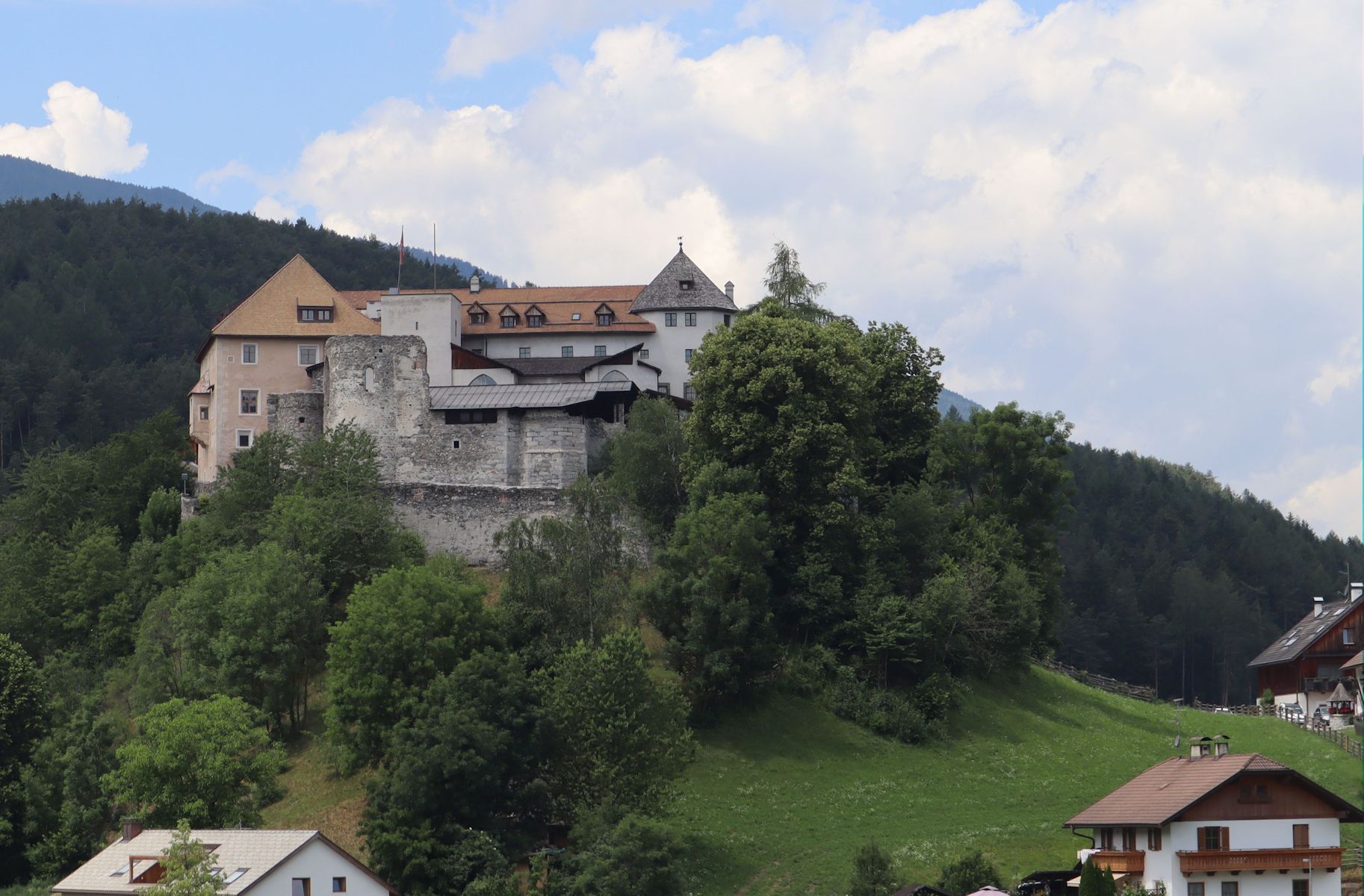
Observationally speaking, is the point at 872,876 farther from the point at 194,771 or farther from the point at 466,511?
the point at 466,511

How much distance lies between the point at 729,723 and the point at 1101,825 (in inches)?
614

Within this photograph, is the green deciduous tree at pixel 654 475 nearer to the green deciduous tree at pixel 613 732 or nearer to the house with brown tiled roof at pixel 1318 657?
the green deciduous tree at pixel 613 732

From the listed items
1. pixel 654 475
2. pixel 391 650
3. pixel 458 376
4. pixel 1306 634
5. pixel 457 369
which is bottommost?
pixel 391 650

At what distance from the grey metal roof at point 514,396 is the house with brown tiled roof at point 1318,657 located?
31755 mm

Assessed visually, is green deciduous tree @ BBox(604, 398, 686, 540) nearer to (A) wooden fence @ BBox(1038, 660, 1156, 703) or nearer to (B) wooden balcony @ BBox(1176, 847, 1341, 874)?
(A) wooden fence @ BBox(1038, 660, 1156, 703)

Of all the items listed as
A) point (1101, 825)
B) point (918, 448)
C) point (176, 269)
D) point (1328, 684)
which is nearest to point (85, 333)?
point (176, 269)

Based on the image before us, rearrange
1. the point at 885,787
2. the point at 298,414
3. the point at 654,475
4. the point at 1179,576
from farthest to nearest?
1. the point at 1179,576
2. the point at 298,414
3. the point at 654,475
4. the point at 885,787

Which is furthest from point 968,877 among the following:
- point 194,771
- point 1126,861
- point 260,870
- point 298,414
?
point 298,414

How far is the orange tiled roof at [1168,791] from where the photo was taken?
4525 cm

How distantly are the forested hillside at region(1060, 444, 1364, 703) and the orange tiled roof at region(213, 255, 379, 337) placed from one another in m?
51.2

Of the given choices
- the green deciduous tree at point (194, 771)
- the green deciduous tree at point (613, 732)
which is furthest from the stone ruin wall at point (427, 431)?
the green deciduous tree at point (194, 771)

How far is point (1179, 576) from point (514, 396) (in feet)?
228

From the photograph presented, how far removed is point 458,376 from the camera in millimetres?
75625

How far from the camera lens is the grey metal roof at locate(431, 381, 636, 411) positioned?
71562 millimetres
